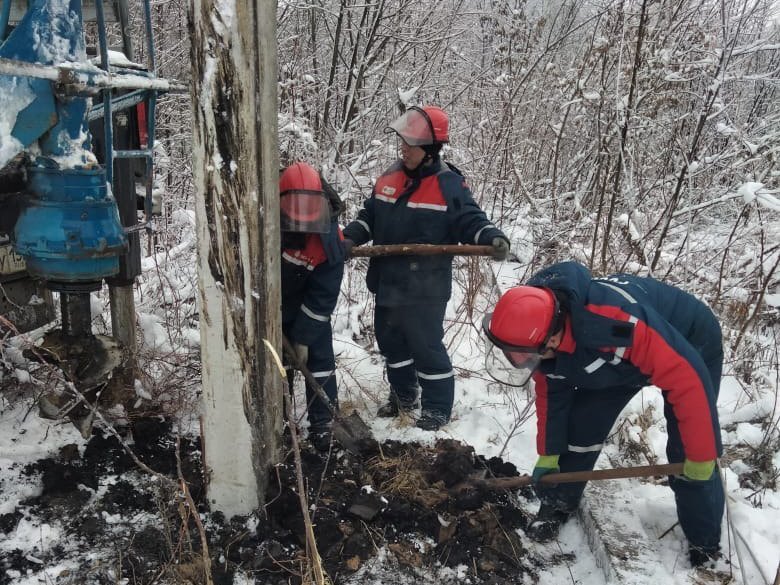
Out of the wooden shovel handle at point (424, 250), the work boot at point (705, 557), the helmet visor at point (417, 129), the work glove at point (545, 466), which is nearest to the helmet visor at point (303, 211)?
the wooden shovel handle at point (424, 250)

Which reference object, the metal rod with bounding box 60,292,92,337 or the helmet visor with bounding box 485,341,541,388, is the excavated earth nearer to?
the metal rod with bounding box 60,292,92,337

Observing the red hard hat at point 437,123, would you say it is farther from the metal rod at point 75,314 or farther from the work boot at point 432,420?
the metal rod at point 75,314

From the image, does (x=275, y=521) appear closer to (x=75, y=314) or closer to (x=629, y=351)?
(x=75, y=314)

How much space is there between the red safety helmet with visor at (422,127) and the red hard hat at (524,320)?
4.79 ft

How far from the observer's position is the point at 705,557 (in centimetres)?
256

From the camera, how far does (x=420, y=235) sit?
3.57 metres

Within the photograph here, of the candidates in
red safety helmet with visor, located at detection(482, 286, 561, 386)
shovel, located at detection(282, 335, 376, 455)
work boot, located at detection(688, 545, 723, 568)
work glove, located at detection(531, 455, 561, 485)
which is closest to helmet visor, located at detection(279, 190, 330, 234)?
shovel, located at detection(282, 335, 376, 455)

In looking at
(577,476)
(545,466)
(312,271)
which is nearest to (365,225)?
(312,271)

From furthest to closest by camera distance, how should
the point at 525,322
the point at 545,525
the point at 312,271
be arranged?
the point at 312,271, the point at 545,525, the point at 525,322

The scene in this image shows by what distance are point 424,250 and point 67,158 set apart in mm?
1869

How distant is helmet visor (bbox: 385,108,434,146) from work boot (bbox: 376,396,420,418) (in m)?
1.68

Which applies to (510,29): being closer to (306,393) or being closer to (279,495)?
(306,393)

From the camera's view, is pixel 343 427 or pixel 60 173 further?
pixel 343 427

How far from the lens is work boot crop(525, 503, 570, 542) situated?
2.83 meters
